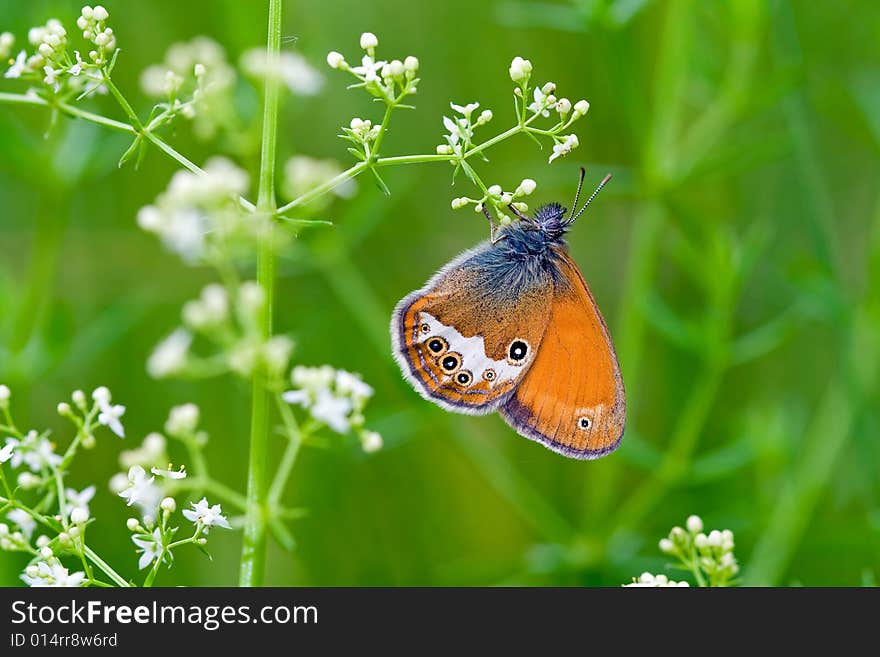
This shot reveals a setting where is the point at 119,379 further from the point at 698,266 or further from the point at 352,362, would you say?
the point at 698,266

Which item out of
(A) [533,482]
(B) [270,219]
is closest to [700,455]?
(A) [533,482]

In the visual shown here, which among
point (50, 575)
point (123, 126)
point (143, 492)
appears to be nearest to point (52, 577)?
point (50, 575)

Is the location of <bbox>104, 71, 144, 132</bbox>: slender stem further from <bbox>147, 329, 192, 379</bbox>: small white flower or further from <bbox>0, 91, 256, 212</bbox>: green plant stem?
<bbox>147, 329, 192, 379</bbox>: small white flower

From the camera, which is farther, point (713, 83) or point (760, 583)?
point (713, 83)

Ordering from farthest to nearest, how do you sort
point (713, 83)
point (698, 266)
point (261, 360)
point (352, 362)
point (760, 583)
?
point (352, 362), point (713, 83), point (698, 266), point (760, 583), point (261, 360)
